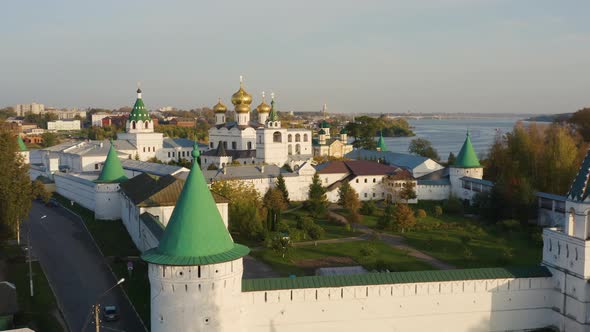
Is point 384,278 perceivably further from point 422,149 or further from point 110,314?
point 422,149

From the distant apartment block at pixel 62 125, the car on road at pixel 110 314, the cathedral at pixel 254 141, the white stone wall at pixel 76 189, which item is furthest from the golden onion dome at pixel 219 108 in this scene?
the distant apartment block at pixel 62 125

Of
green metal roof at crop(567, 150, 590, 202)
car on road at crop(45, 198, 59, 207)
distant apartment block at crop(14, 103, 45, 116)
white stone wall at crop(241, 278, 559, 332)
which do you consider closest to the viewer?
white stone wall at crop(241, 278, 559, 332)

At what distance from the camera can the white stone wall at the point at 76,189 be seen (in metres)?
27.2

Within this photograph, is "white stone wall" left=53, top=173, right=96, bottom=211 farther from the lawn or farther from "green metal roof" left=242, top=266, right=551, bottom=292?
"green metal roof" left=242, top=266, right=551, bottom=292

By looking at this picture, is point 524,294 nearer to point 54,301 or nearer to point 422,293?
point 422,293

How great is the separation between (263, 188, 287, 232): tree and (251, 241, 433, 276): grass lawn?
2354 mm

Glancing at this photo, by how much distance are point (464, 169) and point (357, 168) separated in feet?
18.4

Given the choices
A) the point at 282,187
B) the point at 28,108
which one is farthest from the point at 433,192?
the point at 28,108

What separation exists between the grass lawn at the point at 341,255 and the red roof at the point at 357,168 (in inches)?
417

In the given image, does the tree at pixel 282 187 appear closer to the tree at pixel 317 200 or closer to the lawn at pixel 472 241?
the tree at pixel 317 200

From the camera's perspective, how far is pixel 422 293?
1187 centimetres

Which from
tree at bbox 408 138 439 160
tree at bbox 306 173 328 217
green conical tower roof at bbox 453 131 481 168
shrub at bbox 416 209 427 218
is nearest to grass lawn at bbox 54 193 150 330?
tree at bbox 306 173 328 217

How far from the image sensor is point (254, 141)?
146 feet

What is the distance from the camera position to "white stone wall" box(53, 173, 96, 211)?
27236 millimetres
